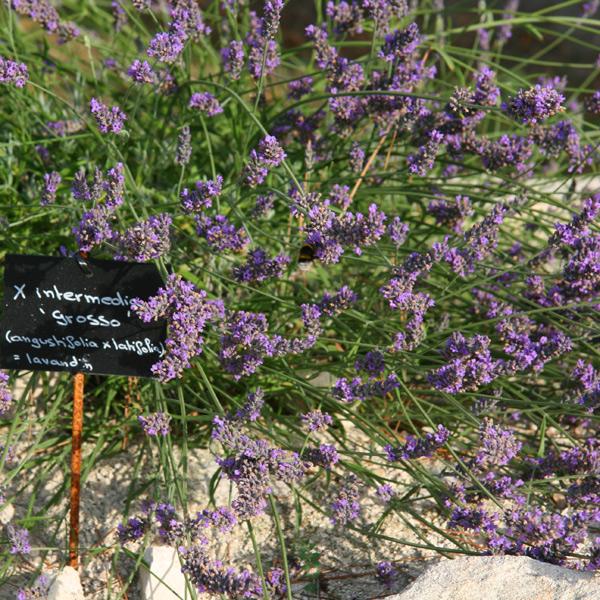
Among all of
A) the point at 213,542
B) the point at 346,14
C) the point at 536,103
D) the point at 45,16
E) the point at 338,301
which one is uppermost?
the point at 45,16

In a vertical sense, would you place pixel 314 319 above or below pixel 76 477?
above

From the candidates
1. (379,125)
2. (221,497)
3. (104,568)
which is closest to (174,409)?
(221,497)

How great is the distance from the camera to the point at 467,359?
75.6 inches

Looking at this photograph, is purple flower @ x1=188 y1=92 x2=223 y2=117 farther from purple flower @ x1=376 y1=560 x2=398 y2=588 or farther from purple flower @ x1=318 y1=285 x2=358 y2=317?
purple flower @ x1=376 y1=560 x2=398 y2=588

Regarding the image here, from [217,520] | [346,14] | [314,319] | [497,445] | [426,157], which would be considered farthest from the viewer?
[346,14]

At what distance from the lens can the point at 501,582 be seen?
173cm

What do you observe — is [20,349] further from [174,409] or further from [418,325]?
[418,325]

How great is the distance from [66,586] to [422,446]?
0.80 metres

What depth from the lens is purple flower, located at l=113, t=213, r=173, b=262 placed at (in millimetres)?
1804

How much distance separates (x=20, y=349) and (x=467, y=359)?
0.97 metres

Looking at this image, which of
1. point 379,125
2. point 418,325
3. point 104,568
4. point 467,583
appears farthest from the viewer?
point 379,125

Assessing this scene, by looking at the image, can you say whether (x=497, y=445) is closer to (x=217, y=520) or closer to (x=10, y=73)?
(x=217, y=520)

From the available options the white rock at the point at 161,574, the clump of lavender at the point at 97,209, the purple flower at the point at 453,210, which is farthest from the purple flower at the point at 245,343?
the purple flower at the point at 453,210

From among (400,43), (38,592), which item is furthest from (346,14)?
(38,592)
